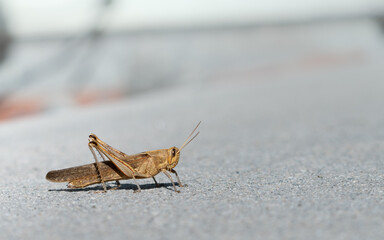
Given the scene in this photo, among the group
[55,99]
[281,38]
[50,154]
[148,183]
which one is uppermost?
[281,38]

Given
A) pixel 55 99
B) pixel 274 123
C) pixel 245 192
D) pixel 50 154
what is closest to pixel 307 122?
pixel 274 123

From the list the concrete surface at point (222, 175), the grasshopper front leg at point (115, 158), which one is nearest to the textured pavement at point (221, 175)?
the concrete surface at point (222, 175)

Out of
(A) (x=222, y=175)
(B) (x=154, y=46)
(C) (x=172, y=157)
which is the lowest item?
(A) (x=222, y=175)

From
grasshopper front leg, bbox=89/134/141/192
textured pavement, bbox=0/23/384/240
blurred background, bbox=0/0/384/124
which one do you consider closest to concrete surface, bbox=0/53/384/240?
textured pavement, bbox=0/23/384/240

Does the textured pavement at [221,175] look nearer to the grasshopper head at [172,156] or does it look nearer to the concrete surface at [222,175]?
the concrete surface at [222,175]

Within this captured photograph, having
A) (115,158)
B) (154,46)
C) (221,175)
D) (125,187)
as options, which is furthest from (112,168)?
(154,46)

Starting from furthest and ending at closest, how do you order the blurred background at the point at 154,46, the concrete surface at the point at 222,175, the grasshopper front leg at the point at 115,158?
the blurred background at the point at 154,46 < the grasshopper front leg at the point at 115,158 < the concrete surface at the point at 222,175

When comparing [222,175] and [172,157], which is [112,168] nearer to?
[172,157]

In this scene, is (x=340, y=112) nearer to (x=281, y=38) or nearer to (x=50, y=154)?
(x=50, y=154)
